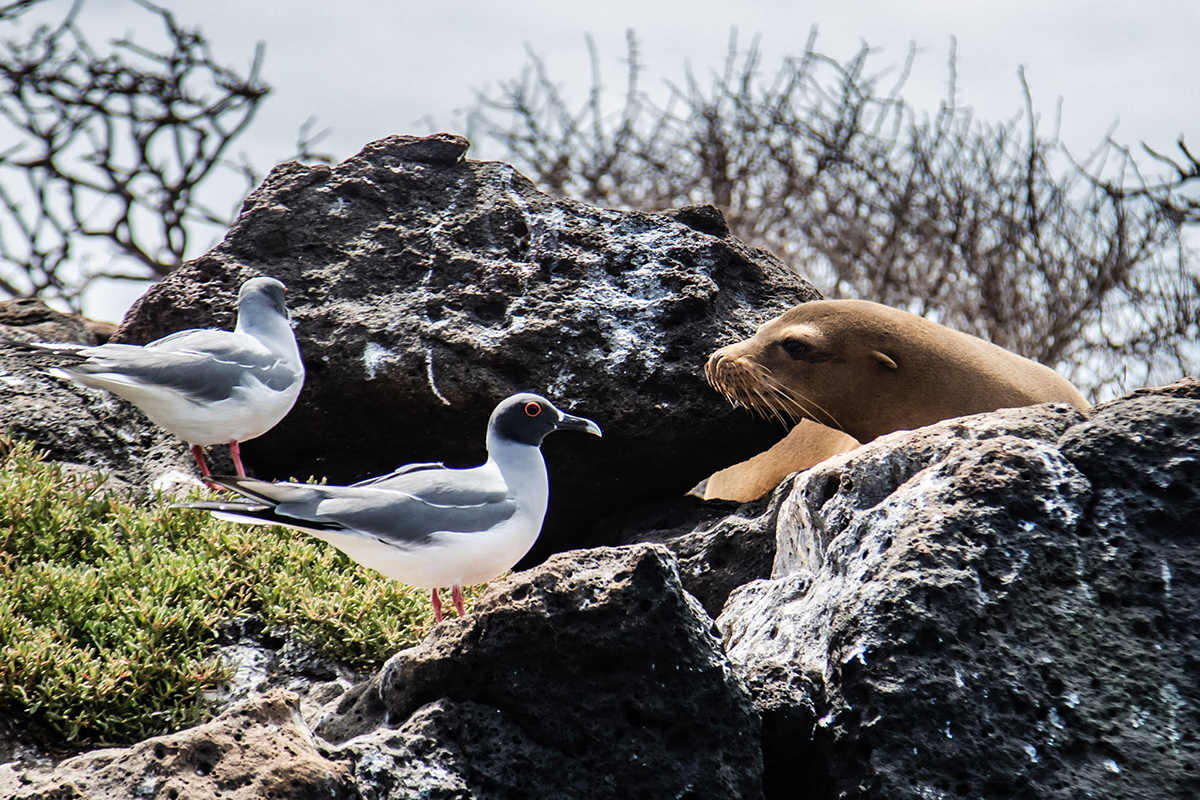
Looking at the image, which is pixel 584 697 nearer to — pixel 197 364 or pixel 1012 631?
pixel 1012 631

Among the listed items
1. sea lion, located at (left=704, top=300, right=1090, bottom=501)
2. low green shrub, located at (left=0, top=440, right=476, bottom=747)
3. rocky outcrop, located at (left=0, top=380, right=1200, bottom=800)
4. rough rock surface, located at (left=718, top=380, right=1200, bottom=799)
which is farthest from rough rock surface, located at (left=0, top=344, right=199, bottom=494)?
rough rock surface, located at (left=718, top=380, right=1200, bottom=799)

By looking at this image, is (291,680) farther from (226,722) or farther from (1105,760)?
(1105,760)

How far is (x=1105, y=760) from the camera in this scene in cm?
301

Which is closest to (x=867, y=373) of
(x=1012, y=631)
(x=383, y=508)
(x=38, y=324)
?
(x=1012, y=631)

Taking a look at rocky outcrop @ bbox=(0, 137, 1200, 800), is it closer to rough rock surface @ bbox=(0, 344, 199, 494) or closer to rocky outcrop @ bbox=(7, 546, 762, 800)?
rocky outcrop @ bbox=(7, 546, 762, 800)

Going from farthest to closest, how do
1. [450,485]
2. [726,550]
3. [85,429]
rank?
[85,429] → [726,550] → [450,485]

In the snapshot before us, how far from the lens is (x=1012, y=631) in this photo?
3195 mm

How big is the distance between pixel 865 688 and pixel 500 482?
1655 mm

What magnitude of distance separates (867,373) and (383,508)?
2.98 m

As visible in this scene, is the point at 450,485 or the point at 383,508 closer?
the point at 383,508

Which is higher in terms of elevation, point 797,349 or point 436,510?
point 797,349

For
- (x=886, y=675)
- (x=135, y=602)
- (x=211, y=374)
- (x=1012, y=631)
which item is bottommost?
(x=135, y=602)

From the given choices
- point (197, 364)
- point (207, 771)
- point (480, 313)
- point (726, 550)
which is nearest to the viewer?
point (207, 771)

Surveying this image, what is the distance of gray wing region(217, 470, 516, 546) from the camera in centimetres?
379
